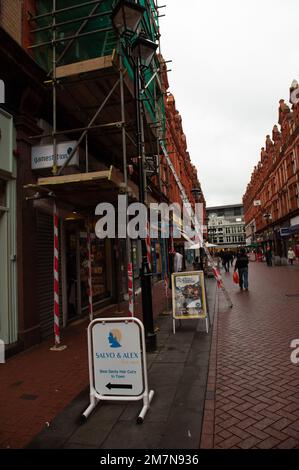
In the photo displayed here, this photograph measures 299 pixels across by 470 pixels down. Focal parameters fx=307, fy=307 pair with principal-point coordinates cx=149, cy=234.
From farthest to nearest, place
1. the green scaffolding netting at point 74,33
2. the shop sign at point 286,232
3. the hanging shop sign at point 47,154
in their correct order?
the shop sign at point 286,232 < the green scaffolding netting at point 74,33 < the hanging shop sign at point 47,154

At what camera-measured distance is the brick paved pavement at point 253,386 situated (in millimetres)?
3127

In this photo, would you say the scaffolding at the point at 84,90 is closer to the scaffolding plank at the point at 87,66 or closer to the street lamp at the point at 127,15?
the scaffolding plank at the point at 87,66

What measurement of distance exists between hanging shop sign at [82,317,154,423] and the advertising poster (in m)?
3.75

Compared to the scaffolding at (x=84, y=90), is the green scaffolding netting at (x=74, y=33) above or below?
above

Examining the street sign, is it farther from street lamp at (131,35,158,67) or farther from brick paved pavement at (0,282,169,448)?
street lamp at (131,35,158,67)

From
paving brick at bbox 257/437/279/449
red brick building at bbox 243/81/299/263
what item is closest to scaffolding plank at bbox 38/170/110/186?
paving brick at bbox 257/437/279/449

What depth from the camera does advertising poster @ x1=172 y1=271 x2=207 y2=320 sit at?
7.47 m

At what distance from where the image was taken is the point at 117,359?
3814 millimetres

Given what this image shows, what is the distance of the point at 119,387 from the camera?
151 inches

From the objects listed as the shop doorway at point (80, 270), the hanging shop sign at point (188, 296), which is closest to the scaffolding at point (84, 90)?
the shop doorway at point (80, 270)

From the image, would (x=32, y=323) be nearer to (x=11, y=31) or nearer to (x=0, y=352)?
(x=0, y=352)

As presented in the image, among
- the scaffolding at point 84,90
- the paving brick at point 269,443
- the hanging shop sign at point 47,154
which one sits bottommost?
the paving brick at point 269,443

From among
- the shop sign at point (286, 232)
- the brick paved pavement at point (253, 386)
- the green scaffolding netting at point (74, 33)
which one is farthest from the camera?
the shop sign at point (286, 232)
